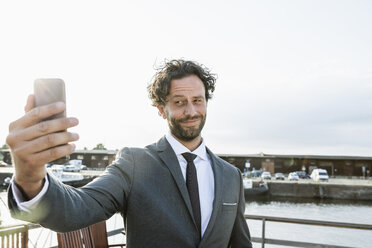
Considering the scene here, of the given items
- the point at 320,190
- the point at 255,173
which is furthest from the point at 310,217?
the point at 255,173

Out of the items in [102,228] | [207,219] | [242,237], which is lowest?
[102,228]

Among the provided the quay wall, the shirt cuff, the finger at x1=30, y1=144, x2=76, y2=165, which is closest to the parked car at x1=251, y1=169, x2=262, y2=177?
the quay wall

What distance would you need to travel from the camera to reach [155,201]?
5.65 ft

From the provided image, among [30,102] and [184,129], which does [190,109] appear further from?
[30,102]

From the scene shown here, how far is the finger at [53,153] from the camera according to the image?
832mm

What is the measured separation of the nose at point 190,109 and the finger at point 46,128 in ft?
3.87

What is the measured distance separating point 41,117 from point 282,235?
17477mm

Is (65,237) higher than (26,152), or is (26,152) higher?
(26,152)

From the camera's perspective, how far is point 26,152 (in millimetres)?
843

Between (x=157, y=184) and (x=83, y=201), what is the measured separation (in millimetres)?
531

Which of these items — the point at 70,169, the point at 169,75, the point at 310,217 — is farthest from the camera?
the point at 70,169

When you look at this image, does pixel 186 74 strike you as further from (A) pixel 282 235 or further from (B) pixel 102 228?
(A) pixel 282 235

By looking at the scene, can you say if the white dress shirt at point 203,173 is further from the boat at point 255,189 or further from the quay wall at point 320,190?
the quay wall at point 320,190

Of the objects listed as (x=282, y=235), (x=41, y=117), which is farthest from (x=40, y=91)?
(x=282, y=235)
